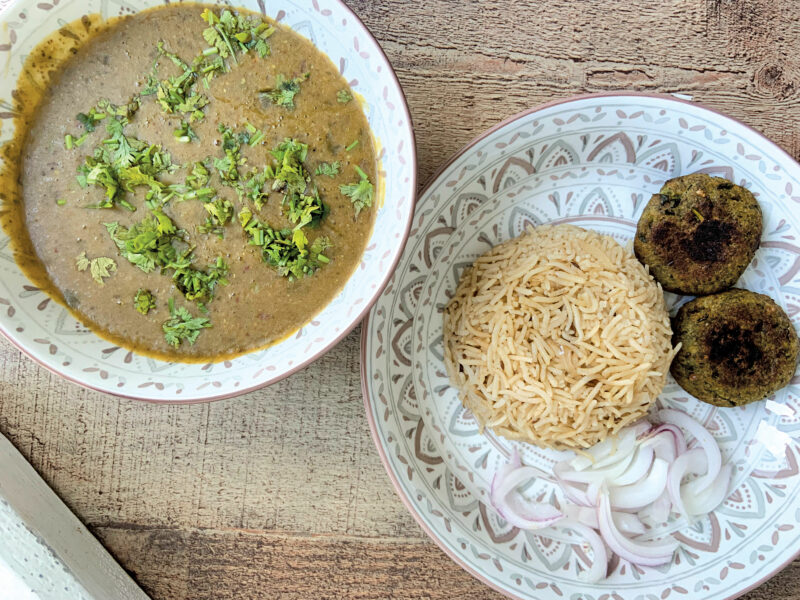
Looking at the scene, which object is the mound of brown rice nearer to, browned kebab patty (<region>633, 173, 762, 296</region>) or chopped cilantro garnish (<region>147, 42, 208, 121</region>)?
browned kebab patty (<region>633, 173, 762, 296</region>)

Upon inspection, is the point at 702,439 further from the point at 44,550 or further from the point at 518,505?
the point at 44,550

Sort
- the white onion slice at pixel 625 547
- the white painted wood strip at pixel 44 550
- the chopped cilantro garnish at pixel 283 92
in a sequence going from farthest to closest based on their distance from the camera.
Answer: the white onion slice at pixel 625 547, the white painted wood strip at pixel 44 550, the chopped cilantro garnish at pixel 283 92

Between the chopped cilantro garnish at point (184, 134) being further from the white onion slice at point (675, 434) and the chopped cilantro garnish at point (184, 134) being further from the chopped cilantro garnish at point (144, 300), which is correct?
the white onion slice at point (675, 434)

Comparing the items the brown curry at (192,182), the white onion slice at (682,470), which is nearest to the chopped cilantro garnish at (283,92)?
the brown curry at (192,182)

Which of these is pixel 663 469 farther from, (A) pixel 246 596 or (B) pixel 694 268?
(A) pixel 246 596

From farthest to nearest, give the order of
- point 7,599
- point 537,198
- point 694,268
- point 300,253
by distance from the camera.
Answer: point 537,198 → point 694,268 → point 7,599 → point 300,253

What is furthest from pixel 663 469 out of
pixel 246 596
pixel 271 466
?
pixel 246 596
